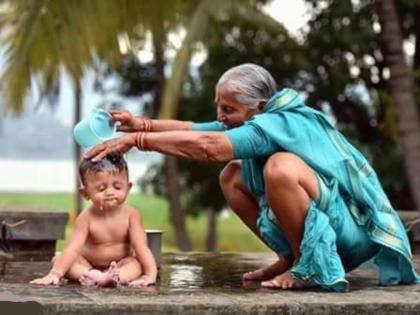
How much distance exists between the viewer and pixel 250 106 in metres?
4.31

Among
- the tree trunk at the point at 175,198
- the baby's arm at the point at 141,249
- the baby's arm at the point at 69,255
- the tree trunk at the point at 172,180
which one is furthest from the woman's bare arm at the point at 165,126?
the tree trunk at the point at 175,198

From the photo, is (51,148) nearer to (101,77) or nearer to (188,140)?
(101,77)

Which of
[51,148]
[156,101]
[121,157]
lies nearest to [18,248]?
[121,157]

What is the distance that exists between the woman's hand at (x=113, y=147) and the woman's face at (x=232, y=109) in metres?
0.42

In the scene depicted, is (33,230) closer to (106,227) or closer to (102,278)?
(106,227)

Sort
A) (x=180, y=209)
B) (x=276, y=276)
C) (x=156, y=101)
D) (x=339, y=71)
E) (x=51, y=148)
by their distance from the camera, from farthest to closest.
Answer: (x=51, y=148), (x=156, y=101), (x=180, y=209), (x=339, y=71), (x=276, y=276)

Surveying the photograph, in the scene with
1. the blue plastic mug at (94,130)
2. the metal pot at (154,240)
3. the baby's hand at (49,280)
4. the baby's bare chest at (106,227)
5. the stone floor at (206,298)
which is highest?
the blue plastic mug at (94,130)

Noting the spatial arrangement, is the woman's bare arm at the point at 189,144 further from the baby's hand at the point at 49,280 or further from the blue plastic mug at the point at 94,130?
the baby's hand at the point at 49,280

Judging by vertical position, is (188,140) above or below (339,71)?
below

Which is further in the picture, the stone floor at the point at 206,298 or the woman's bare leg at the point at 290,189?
the woman's bare leg at the point at 290,189

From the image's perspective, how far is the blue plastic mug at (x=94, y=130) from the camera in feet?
14.2

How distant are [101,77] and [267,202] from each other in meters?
11.3

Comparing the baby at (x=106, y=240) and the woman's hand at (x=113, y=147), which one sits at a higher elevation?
the woman's hand at (x=113, y=147)

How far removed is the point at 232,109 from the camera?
4332 mm
